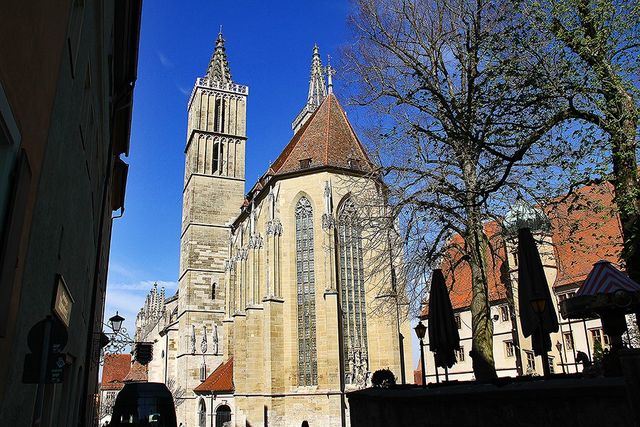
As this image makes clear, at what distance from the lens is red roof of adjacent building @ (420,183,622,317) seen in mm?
9531

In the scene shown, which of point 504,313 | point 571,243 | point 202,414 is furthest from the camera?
point 202,414

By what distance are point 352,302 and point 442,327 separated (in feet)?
46.5

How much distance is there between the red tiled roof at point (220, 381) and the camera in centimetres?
3070

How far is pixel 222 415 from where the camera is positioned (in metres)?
30.8

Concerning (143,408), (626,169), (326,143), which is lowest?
(143,408)

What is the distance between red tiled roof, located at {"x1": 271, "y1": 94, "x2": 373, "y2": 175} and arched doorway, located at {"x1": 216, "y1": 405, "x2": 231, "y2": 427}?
1413 cm

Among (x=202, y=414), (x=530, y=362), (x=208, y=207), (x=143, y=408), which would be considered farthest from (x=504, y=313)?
(x=143, y=408)

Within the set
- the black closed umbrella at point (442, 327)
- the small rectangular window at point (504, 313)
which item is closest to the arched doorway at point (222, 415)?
the small rectangular window at point (504, 313)

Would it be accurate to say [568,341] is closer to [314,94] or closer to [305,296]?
[305,296]

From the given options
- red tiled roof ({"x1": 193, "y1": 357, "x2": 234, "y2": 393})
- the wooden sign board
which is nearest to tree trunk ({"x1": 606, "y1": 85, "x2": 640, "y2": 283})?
the wooden sign board

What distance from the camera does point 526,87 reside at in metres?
10.2

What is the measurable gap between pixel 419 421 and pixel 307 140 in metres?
22.0

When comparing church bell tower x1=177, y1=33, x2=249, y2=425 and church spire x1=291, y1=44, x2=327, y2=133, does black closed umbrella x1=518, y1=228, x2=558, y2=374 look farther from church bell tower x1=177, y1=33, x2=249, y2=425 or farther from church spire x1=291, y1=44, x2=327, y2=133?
church spire x1=291, y1=44, x2=327, y2=133

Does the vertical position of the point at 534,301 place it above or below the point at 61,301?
above
